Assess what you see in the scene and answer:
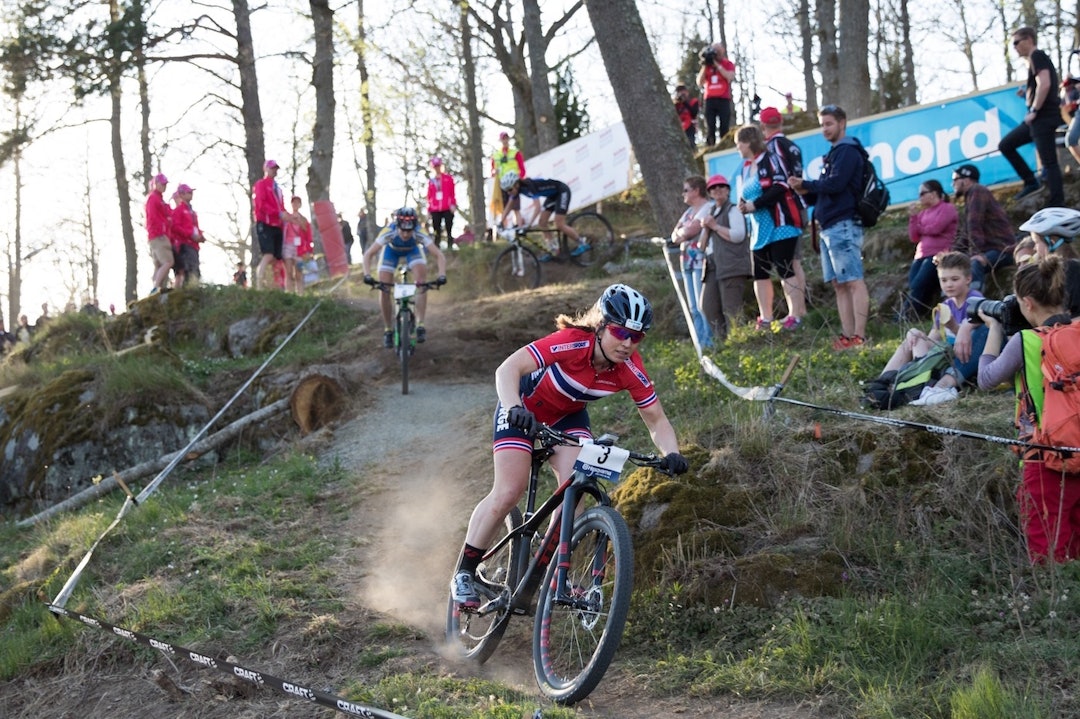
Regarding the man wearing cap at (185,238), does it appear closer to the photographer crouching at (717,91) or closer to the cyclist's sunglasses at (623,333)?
the photographer crouching at (717,91)

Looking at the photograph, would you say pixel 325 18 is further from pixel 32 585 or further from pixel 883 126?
pixel 32 585

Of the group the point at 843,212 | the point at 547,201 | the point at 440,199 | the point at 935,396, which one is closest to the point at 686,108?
the point at 547,201

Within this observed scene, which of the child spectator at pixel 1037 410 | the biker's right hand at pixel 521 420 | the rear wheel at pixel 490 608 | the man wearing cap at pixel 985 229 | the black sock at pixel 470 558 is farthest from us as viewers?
the man wearing cap at pixel 985 229

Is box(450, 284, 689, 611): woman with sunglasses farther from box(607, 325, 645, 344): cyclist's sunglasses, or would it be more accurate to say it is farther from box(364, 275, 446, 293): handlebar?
box(364, 275, 446, 293): handlebar

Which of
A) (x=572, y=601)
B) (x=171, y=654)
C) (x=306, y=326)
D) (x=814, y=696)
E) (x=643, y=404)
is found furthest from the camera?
(x=306, y=326)

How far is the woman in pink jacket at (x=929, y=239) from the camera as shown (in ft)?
30.9

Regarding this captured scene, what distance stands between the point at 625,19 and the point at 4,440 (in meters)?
8.74

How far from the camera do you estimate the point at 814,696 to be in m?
4.72

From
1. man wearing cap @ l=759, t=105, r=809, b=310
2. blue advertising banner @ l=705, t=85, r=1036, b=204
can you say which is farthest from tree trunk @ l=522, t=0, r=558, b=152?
man wearing cap @ l=759, t=105, r=809, b=310

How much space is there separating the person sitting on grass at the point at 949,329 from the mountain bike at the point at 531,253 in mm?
9327

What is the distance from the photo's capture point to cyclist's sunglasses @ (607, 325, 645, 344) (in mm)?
5375

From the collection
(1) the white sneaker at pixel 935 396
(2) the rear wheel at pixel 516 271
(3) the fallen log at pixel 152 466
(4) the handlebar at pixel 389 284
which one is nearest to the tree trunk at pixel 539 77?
(2) the rear wheel at pixel 516 271

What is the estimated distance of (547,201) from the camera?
672 inches

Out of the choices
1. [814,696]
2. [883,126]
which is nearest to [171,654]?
[814,696]
